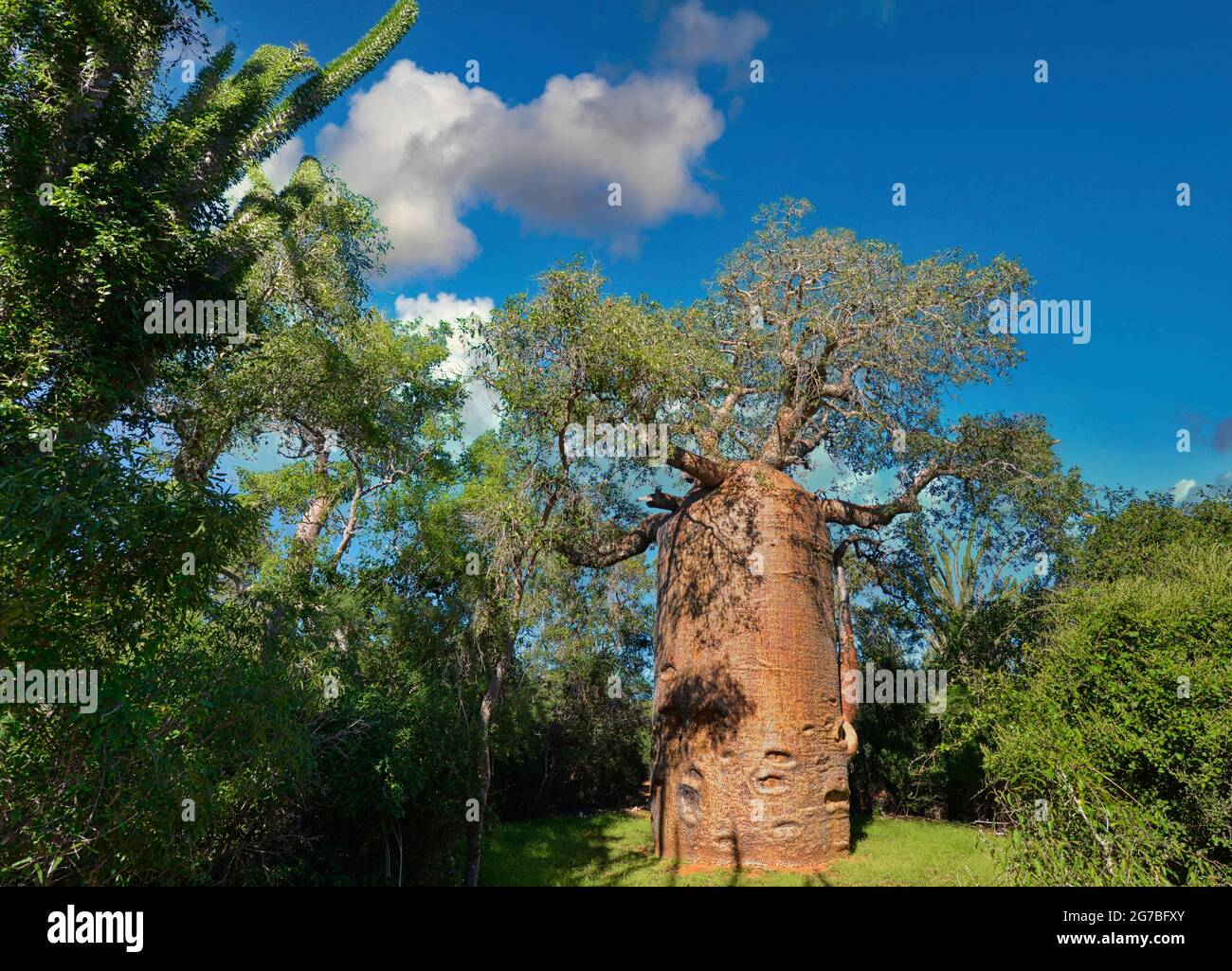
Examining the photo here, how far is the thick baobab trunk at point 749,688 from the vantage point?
11781mm

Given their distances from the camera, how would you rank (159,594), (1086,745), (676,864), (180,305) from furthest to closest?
(676,864) < (180,305) < (1086,745) < (159,594)

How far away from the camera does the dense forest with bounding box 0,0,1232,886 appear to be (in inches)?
244

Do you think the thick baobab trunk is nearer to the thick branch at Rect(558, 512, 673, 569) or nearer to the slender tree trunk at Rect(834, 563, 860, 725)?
the thick branch at Rect(558, 512, 673, 569)

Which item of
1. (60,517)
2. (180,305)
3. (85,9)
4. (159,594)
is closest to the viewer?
(60,517)

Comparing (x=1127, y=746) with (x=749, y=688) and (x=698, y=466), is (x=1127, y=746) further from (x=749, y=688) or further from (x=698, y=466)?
(x=698, y=466)

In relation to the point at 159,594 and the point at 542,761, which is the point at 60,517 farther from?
the point at 542,761

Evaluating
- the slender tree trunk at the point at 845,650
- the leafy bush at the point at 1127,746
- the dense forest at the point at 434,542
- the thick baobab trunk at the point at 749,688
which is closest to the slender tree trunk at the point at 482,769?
the dense forest at the point at 434,542

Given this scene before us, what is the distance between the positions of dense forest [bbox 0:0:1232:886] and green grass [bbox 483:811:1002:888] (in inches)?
25.8

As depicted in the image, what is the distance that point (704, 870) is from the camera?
11.7 metres

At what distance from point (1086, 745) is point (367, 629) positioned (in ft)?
36.5

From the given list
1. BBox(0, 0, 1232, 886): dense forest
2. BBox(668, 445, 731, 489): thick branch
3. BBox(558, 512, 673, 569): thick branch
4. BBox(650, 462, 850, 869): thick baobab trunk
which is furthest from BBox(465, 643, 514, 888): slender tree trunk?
BBox(668, 445, 731, 489): thick branch

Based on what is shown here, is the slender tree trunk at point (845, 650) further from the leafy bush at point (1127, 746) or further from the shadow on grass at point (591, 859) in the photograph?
the leafy bush at point (1127, 746)

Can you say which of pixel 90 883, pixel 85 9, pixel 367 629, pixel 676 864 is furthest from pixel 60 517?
pixel 676 864

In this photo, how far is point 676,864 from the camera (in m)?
12.0
